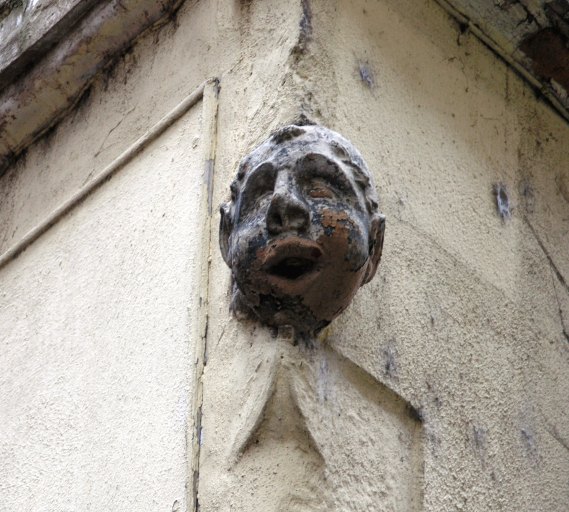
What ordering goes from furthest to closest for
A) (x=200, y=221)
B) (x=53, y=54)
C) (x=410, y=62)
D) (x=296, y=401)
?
(x=53, y=54), (x=410, y=62), (x=200, y=221), (x=296, y=401)

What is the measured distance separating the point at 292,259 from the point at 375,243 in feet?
0.54

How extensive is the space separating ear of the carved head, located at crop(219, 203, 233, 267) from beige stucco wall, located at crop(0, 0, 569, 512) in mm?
108

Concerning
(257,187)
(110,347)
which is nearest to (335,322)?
(257,187)

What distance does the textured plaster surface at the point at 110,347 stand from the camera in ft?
7.97

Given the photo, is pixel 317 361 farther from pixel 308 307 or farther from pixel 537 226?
pixel 537 226

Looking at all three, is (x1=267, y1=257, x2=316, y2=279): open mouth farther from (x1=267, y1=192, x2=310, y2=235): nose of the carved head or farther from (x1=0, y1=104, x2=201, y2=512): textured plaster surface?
(x1=0, y1=104, x2=201, y2=512): textured plaster surface

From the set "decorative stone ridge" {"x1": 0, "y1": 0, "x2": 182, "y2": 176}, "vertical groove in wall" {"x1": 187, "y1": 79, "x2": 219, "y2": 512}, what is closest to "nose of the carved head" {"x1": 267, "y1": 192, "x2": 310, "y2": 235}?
"vertical groove in wall" {"x1": 187, "y1": 79, "x2": 219, "y2": 512}

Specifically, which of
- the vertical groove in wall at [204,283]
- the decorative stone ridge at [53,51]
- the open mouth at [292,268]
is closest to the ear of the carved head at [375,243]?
the open mouth at [292,268]

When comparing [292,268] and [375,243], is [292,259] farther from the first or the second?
[375,243]

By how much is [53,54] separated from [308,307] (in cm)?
99

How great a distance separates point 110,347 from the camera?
2.64m

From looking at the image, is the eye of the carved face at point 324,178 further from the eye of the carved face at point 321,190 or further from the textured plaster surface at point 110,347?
the textured plaster surface at point 110,347

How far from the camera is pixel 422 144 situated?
8.88ft

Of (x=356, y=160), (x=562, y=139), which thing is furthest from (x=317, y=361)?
(x=562, y=139)
